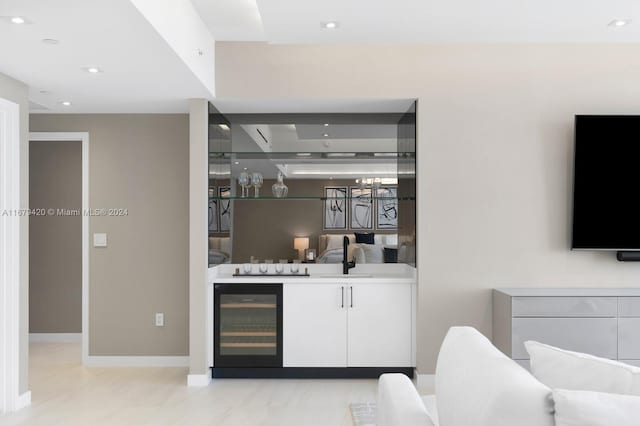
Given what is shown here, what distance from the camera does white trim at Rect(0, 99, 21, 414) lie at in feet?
13.1

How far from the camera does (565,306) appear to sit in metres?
4.27

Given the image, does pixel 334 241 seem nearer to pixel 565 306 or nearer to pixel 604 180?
pixel 565 306

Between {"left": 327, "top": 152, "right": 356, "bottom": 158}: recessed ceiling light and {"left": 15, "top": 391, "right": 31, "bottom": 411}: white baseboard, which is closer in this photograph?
{"left": 15, "top": 391, "right": 31, "bottom": 411}: white baseboard

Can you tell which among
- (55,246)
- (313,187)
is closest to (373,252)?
(313,187)

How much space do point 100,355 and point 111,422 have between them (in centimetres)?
169

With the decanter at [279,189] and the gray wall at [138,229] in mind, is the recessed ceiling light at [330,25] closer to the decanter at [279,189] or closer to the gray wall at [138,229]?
the decanter at [279,189]

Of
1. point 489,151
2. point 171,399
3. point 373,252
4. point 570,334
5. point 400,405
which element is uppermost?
point 489,151

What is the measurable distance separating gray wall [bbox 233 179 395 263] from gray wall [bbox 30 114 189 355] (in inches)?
20.2

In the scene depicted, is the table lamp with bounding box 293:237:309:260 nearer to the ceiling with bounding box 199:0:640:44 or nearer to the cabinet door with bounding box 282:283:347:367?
the cabinet door with bounding box 282:283:347:367

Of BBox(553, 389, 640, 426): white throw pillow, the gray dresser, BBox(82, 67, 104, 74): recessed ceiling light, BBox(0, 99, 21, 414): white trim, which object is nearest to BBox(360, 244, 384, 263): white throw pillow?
the gray dresser

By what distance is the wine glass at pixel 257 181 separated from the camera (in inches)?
209

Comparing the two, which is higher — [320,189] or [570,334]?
[320,189]

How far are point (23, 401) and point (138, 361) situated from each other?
50.9 inches

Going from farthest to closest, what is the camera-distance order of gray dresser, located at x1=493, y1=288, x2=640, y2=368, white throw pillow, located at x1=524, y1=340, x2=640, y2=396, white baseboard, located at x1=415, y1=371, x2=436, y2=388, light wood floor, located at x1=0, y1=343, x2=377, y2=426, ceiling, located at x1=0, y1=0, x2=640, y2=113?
white baseboard, located at x1=415, y1=371, x2=436, y2=388 < gray dresser, located at x1=493, y1=288, x2=640, y2=368 < light wood floor, located at x1=0, y1=343, x2=377, y2=426 < ceiling, located at x1=0, y1=0, x2=640, y2=113 < white throw pillow, located at x1=524, y1=340, x2=640, y2=396
